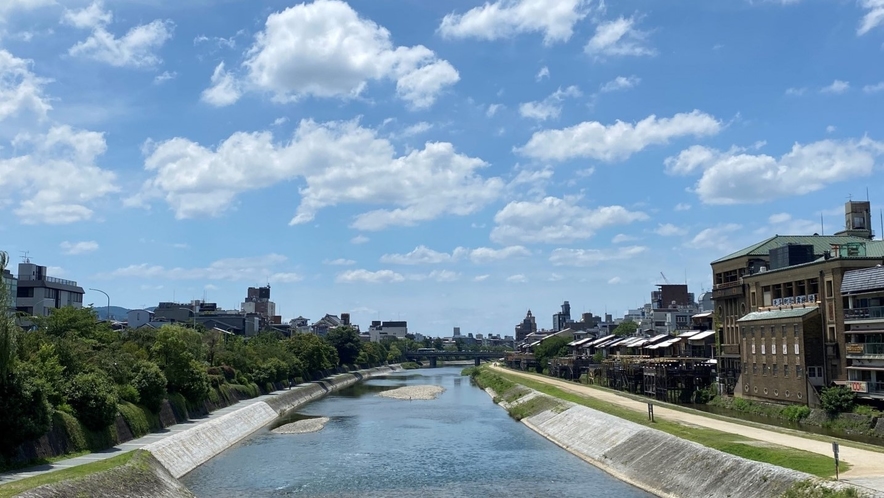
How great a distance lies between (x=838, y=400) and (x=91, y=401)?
55007 millimetres

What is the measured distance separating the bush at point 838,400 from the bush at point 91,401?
53.7 meters

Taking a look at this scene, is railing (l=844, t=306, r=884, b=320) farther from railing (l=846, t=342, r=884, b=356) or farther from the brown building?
the brown building

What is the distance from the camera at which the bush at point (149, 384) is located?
180 feet

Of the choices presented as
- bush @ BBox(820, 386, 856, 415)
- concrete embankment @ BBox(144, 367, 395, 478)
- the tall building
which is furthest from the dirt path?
the tall building

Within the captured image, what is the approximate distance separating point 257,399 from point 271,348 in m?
26.5

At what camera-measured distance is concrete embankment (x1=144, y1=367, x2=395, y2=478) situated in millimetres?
46438

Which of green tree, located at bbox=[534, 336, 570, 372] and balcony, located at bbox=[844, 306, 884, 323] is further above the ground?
balcony, located at bbox=[844, 306, 884, 323]

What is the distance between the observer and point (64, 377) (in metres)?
45.7

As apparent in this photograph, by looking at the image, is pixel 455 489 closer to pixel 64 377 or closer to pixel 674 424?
pixel 674 424

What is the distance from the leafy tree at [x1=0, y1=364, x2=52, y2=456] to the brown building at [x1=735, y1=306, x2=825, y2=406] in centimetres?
5810

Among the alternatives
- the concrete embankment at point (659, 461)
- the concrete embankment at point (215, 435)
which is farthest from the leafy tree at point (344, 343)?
the concrete embankment at point (659, 461)

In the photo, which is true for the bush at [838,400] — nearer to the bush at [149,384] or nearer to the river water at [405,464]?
the river water at [405,464]

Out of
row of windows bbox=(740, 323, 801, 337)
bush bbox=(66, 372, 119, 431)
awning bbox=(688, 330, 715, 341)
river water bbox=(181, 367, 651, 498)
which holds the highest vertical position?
row of windows bbox=(740, 323, 801, 337)

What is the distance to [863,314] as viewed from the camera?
→ 58250mm
